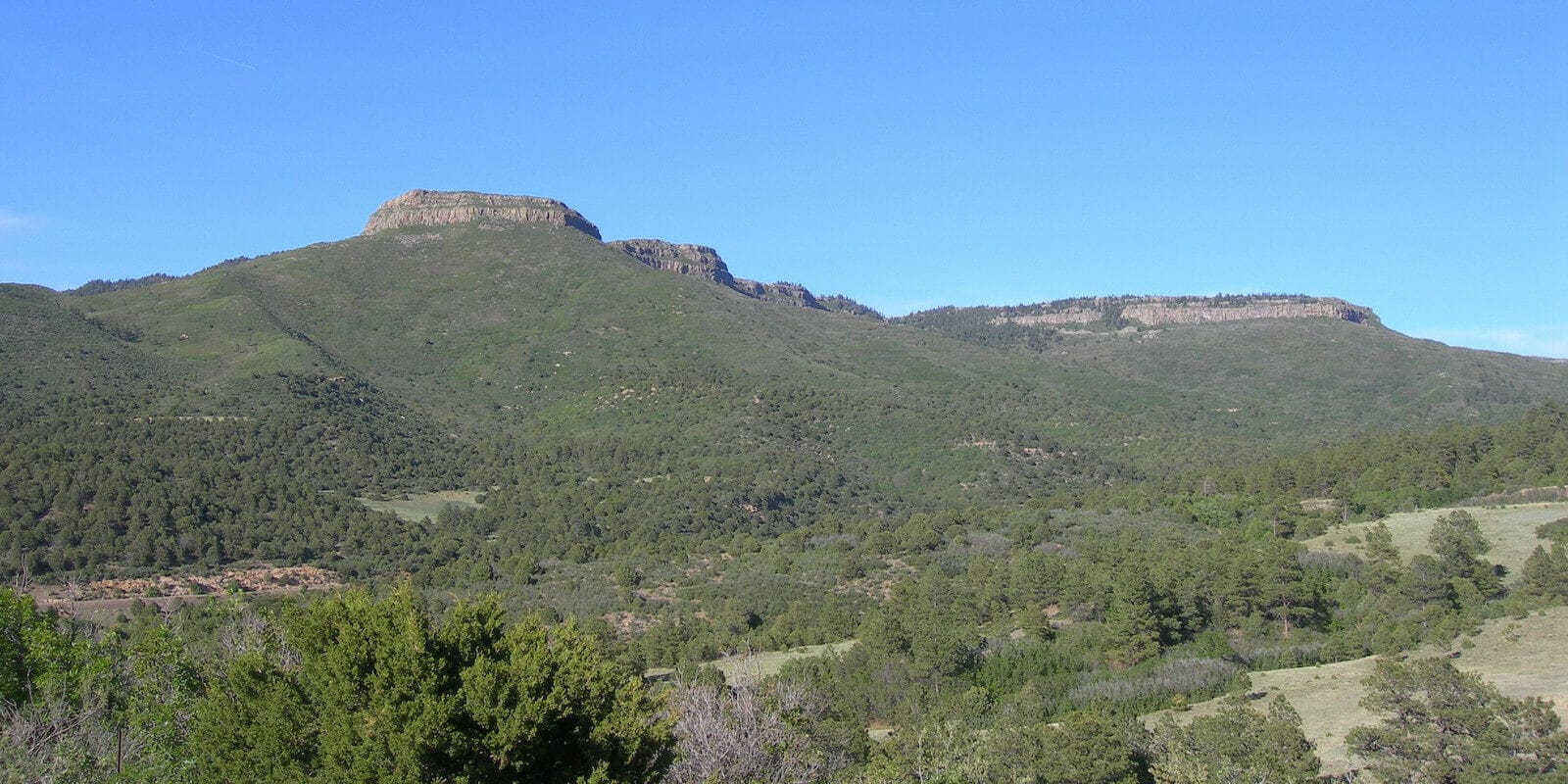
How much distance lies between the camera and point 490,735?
1452 centimetres

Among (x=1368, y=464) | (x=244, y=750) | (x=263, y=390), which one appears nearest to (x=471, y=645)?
(x=244, y=750)

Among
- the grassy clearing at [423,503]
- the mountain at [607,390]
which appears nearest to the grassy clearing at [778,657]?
the mountain at [607,390]

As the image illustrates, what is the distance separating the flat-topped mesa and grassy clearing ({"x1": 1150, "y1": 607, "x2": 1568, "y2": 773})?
424 ft

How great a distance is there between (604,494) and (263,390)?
26.8 metres

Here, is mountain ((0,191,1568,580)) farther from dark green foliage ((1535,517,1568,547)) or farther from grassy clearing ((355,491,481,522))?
dark green foliage ((1535,517,1568,547))

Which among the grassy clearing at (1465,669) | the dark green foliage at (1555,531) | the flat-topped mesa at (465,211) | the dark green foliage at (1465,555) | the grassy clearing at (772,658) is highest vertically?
the flat-topped mesa at (465,211)

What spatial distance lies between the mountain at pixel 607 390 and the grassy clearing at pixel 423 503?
146 cm

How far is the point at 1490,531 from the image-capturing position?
48438 mm

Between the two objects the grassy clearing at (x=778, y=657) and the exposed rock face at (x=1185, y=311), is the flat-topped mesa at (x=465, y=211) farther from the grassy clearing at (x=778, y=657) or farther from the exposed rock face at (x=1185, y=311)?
the grassy clearing at (x=778, y=657)

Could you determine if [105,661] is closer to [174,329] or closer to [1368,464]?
[1368,464]

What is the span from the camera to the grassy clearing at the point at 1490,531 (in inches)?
1793

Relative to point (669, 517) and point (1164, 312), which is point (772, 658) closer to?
point (669, 517)

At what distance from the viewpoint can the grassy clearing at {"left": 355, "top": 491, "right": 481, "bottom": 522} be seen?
2660 inches

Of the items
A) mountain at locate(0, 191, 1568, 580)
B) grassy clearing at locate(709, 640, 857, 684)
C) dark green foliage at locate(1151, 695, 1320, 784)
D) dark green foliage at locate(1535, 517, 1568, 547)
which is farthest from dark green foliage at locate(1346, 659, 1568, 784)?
mountain at locate(0, 191, 1568, 580)
